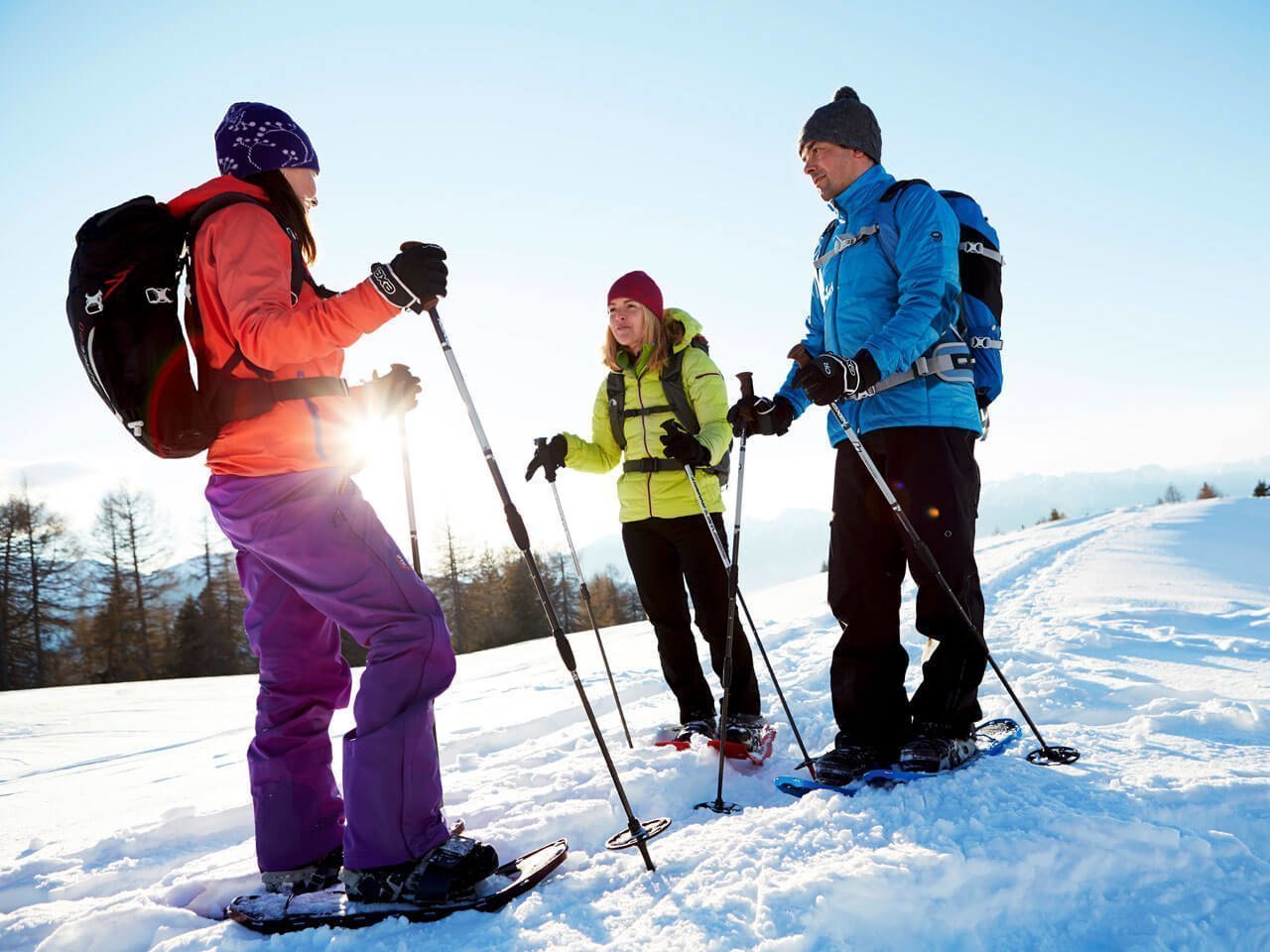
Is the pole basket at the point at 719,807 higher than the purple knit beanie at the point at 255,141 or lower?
lower

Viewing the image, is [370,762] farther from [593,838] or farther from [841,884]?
[841,884]

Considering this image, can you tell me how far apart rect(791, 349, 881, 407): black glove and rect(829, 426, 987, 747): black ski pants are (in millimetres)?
416

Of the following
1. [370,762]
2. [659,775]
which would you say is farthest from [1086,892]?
[370,762]

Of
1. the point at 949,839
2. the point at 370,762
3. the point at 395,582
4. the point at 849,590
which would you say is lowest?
the point at 949,839

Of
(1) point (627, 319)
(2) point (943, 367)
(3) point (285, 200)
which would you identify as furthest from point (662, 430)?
(3) point (285, 200)

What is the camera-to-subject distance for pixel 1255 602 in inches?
287

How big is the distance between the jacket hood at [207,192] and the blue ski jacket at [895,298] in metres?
2.29

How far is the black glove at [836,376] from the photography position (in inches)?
111

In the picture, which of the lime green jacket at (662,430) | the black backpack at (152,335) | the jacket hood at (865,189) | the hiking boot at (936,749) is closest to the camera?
the black backpack at (152,335)

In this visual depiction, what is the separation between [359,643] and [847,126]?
9.78ft

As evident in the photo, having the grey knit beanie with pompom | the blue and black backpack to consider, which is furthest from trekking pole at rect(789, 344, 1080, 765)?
the grey knit beanie with pompom

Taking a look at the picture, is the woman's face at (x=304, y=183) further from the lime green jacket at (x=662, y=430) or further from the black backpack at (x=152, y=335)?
the lime green jacket at (x=662, y=430)

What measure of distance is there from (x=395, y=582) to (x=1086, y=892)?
85.8 inches

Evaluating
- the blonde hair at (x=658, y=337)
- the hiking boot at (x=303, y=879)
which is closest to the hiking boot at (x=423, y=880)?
the hiking boot at (x=303, y=879)
